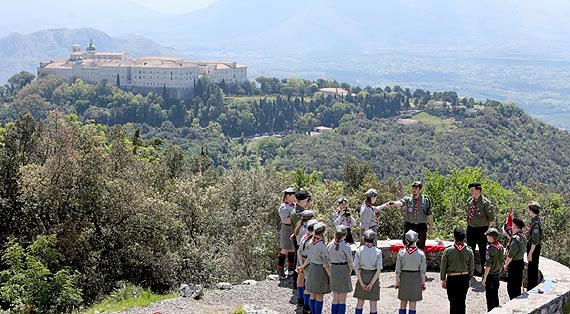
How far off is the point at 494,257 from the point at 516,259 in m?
0.60

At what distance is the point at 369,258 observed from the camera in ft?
31.8

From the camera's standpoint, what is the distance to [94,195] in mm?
16609

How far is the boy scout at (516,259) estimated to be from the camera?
33.8 ft

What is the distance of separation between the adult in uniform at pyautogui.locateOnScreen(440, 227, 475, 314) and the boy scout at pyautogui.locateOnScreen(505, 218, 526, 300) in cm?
85

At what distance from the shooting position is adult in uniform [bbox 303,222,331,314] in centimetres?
988

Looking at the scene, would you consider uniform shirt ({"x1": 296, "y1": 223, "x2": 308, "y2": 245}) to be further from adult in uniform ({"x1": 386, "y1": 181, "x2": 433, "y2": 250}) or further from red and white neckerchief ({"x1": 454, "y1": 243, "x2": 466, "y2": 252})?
red and white neckerchief ({"x1": 454, "y1": 243, "x2": 466, "y2": 252})

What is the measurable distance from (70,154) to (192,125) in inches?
4983

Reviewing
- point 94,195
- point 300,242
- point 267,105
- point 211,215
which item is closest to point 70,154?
point 94,195

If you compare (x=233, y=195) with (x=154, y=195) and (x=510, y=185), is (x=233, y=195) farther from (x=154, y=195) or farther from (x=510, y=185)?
(x=510, y=185)

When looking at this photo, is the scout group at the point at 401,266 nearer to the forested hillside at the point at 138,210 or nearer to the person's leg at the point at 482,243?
the person's leg at the point at 482,243

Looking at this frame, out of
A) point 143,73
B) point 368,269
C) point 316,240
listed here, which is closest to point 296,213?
point 316,240

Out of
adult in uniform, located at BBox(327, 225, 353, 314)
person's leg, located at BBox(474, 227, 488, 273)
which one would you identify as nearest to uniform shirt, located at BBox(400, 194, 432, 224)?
person's leg, located at BBox(474, 227, 488, 273)

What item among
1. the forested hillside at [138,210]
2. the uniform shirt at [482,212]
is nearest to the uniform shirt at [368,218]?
the uniform shirt at [482,212]

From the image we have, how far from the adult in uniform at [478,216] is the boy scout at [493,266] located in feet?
5.55
